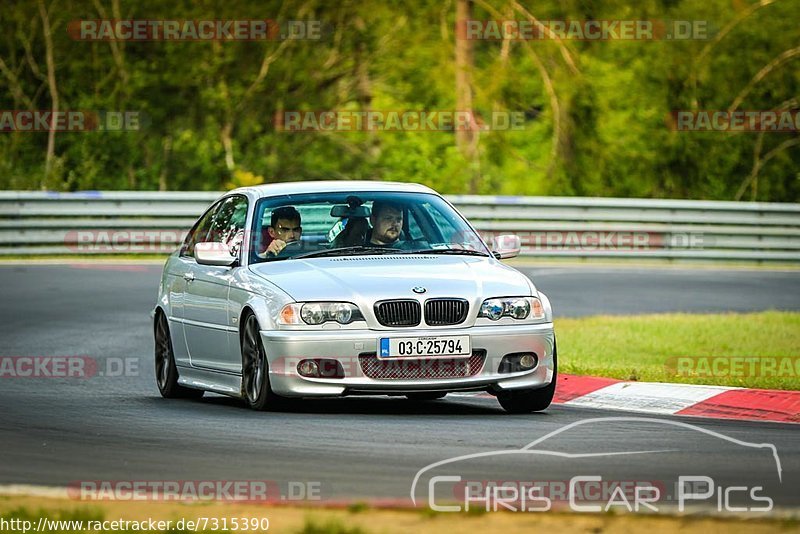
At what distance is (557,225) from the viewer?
92.8 feet

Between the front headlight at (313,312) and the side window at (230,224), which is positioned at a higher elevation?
the side window at (230,224)

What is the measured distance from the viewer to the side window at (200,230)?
42.6ft

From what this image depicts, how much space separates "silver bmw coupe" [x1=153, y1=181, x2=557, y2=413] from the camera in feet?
34.7

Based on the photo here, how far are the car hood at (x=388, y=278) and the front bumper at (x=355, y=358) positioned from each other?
23 cm

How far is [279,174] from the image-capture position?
33.0 metres

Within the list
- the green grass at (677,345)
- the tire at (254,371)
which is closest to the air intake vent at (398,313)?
the tire at (254,371)

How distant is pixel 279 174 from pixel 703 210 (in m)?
8.54

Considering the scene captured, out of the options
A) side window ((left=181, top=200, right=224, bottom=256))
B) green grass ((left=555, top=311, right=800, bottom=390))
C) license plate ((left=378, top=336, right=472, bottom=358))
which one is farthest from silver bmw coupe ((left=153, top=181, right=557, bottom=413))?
green grass ((left=555, top=311, right=800, bottom=390))

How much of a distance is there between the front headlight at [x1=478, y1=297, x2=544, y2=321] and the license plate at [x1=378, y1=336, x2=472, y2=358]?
30 cm

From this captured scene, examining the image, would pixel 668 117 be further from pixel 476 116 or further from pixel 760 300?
pixel 760 300

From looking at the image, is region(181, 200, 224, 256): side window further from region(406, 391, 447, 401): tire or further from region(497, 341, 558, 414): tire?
region(497, 341, 558, 414): tire

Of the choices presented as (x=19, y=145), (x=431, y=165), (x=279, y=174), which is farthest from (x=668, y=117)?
(x=19, y=145)

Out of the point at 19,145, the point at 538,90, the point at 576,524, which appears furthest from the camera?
the point at 538,90

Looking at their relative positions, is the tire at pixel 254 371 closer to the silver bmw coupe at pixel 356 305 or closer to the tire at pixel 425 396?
the silver bmw coupe at pixel 356 305
